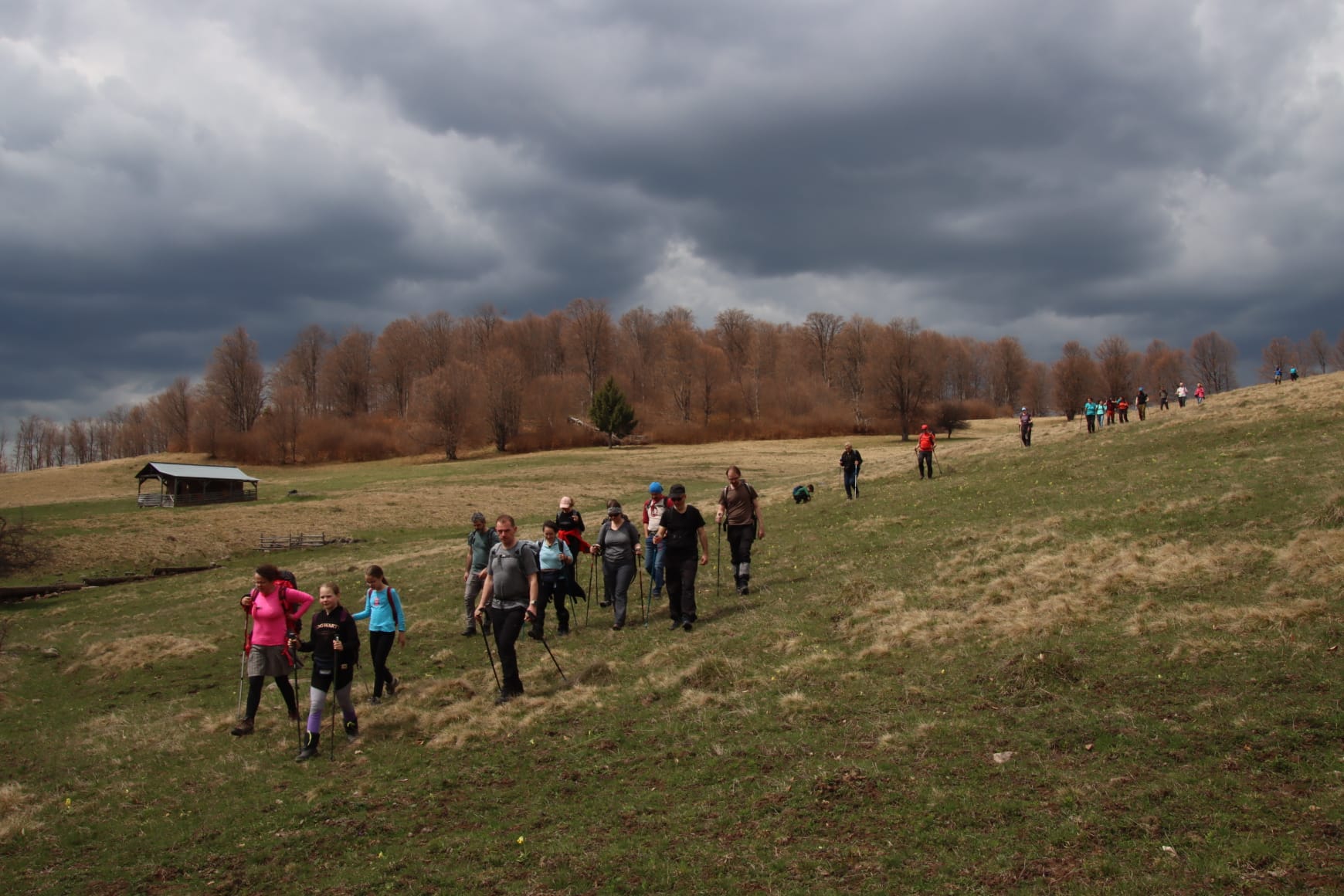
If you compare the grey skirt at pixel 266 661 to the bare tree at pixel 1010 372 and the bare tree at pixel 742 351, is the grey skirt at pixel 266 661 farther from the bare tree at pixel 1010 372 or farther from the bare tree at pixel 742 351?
the bare tree at pixel 1010 372

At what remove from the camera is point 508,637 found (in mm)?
10828

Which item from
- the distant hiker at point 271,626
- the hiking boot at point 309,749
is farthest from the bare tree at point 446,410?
the hiking boot at point 309,749

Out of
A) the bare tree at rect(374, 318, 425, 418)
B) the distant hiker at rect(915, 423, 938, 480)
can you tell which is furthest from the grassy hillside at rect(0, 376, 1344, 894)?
the bare tree at rect(374, 318, 425, 418)

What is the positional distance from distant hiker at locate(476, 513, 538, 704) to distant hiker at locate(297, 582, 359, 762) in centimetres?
175

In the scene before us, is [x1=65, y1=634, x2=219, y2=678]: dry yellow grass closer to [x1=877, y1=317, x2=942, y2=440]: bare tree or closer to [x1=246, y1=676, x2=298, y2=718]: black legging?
[x1=246, y1=676, x2=298, y2=718]: black legging

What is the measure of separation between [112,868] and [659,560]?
34.2ft

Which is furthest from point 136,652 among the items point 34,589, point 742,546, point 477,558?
point 34,589

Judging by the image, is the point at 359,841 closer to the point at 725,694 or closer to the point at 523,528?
the point at 725,694

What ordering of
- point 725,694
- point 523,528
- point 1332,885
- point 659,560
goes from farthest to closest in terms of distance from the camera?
point 523,528 < point 659,560 < point 725,694 < point 1332,885

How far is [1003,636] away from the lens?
11.1m

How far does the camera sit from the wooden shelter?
197ft

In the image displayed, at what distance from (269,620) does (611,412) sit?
92482mm

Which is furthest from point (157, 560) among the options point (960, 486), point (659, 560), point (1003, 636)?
point (1003, 636)

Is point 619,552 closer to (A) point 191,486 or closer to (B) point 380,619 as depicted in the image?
(B) point 380,619
